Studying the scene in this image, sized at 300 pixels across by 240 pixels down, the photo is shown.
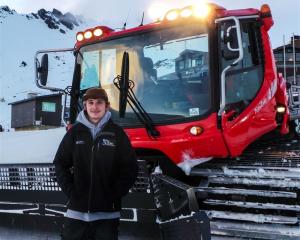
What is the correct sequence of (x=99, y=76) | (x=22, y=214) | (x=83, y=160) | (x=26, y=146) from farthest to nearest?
1. (x=26, y=146)
2. (x=99, y=76)
3. (x=22, y=214)
4. (x=83, y=160)

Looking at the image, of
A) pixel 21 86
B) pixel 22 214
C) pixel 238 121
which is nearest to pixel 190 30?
pixel 238 121

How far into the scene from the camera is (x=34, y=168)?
4.59 metres

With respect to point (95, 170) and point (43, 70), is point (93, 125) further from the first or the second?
point (43, 70)

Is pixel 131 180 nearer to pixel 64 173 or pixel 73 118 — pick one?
pixel 64 173

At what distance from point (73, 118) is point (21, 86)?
67021 mm

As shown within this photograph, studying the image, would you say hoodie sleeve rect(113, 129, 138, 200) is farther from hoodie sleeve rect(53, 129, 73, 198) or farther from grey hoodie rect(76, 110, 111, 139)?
hoodie sleeve rect(53, 129, 73, 198)

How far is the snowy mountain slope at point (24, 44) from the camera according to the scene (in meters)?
66.9

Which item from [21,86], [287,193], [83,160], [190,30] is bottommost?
[287,193]

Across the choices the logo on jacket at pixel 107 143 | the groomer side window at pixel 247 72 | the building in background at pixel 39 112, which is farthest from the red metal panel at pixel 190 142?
the building in background at pixel 39 112

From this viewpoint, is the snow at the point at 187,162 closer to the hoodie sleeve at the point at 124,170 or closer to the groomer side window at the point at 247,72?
the groomer side window at the point at 247,72

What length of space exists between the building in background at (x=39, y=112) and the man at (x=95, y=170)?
29.5 metres

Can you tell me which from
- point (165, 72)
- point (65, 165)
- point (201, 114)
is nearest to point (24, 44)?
point (165, 72)

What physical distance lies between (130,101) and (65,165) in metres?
1.49

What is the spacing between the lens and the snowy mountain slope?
6687cm
